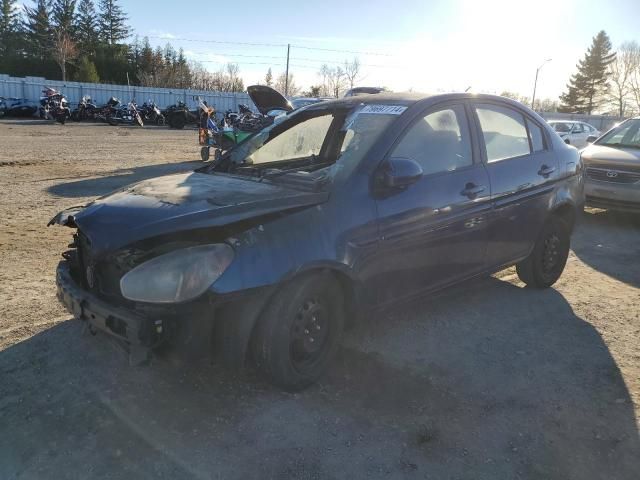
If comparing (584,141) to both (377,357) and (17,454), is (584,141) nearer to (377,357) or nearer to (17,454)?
(377,357)

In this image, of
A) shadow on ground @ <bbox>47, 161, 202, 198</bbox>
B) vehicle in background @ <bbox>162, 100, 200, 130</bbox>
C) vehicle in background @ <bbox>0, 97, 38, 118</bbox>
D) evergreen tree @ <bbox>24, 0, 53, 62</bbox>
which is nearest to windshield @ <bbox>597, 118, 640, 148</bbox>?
shadow on ground @ <bbox>47, 161, 202, 198</bbox>

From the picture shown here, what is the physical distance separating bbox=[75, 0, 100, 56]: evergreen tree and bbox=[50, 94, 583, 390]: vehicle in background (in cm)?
7079

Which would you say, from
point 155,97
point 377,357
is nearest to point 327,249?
point 377,357

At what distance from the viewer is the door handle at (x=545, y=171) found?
15.1ft

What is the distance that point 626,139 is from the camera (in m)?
8.82

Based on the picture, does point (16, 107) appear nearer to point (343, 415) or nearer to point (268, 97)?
point (268, 97)

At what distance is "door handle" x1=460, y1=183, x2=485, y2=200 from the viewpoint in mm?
3831

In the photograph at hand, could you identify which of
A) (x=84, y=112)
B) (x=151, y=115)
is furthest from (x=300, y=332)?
(x=151, y=115)

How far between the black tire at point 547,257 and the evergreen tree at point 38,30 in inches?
2610

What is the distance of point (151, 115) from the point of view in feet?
106

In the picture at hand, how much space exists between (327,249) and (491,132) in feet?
6.63

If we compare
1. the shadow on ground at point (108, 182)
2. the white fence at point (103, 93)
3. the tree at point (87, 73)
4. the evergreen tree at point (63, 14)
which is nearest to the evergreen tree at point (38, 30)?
the evergreen tree at point (63, 14)

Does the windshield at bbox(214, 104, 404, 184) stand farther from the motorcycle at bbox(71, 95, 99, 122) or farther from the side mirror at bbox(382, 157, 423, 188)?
the motorcycle at bbox(71, 95, 99, 122)

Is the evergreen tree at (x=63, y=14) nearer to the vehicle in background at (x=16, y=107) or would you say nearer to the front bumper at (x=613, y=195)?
the vehicle in background at (x=16, y=107)
